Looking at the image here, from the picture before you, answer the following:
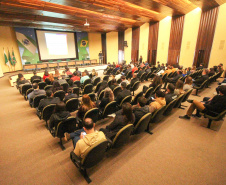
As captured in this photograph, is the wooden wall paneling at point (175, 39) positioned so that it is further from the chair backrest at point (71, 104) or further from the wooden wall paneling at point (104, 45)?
the chair backrest at point (71, 104)

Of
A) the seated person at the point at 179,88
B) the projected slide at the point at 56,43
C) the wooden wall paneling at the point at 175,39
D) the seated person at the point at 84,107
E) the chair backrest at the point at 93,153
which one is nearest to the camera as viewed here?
the chair backrest at the point at 93,153

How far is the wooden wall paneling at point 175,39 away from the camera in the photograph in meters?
10.4

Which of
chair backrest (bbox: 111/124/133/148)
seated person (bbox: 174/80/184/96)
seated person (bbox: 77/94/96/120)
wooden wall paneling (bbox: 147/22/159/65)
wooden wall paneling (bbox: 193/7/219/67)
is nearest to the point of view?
chair backrest (bbox: 111/124/133/148)

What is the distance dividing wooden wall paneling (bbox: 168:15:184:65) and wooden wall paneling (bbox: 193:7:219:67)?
4.61ft

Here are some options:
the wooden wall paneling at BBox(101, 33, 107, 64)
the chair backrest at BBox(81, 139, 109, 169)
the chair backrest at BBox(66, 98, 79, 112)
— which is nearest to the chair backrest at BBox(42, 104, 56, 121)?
the chair backrest at BBox(66, 98, 79, 112)

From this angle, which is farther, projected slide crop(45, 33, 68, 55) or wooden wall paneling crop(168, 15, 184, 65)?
projected slide crop(45, 33, 68, 55)

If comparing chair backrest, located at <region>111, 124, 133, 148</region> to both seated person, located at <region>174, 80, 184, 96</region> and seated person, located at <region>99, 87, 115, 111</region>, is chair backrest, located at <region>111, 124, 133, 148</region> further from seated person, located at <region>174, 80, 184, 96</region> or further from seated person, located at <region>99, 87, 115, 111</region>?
seated person, located at <region>174, 80, 184, 96</region>

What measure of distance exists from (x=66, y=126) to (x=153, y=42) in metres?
12.7

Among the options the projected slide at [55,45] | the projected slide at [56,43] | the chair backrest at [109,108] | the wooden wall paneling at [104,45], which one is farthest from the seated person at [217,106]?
the wooden wall paneling at [104,45]

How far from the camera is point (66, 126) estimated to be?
8.10ft

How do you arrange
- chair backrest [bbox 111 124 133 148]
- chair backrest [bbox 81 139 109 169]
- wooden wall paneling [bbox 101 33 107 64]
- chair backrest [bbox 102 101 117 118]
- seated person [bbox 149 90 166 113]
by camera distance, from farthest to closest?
wooden wall paneling [bbox 101 33 107 64] < chair backrest [bbox 102 101 117 118] < seated person [bbox 149 90 166 113] < chair backrest [bbox 111 124 133 148] < chair backrest [bbox 81 139 109 169]

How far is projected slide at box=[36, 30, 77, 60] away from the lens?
44.5 feet

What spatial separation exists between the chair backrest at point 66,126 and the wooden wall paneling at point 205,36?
1080 cm

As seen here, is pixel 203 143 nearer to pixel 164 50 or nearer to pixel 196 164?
pixel 196 164
